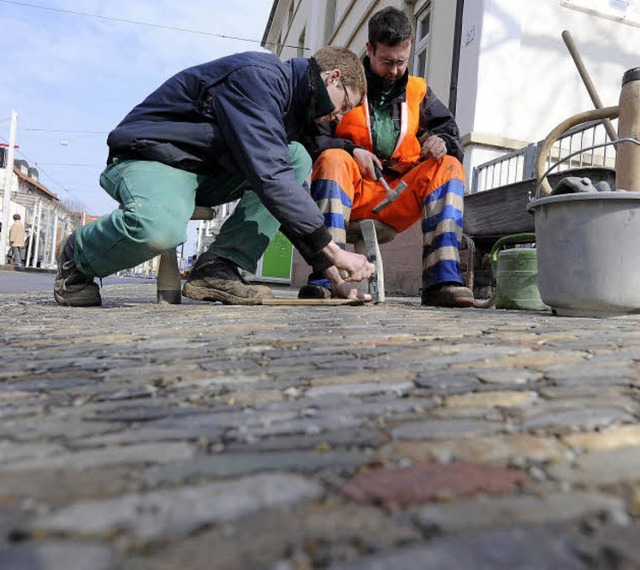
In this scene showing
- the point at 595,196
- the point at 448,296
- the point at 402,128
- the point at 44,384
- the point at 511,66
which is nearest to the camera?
the point at 44,384

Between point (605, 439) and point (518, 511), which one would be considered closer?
point (518, 511)

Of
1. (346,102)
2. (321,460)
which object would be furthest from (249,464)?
(346,102)

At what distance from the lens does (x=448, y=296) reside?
2982mm

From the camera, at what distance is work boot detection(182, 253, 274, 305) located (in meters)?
3.01

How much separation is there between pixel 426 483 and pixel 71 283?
262 cm

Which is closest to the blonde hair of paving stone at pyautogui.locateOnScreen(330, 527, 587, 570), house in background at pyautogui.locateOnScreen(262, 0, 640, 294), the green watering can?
the green watering can

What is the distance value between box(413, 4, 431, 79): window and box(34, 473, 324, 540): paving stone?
786 centimetres

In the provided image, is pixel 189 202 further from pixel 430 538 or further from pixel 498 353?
pixel 430 538

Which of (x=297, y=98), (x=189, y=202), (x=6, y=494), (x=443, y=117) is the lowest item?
(x=6, y=494)

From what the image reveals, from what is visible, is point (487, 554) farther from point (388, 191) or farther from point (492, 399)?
point (388, 191)

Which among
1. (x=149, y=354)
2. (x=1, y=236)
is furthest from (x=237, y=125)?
(x=1, y=236)

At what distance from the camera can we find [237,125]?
239 centimetres

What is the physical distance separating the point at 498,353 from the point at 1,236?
73.4ft

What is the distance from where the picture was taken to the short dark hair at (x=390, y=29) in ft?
10.3
